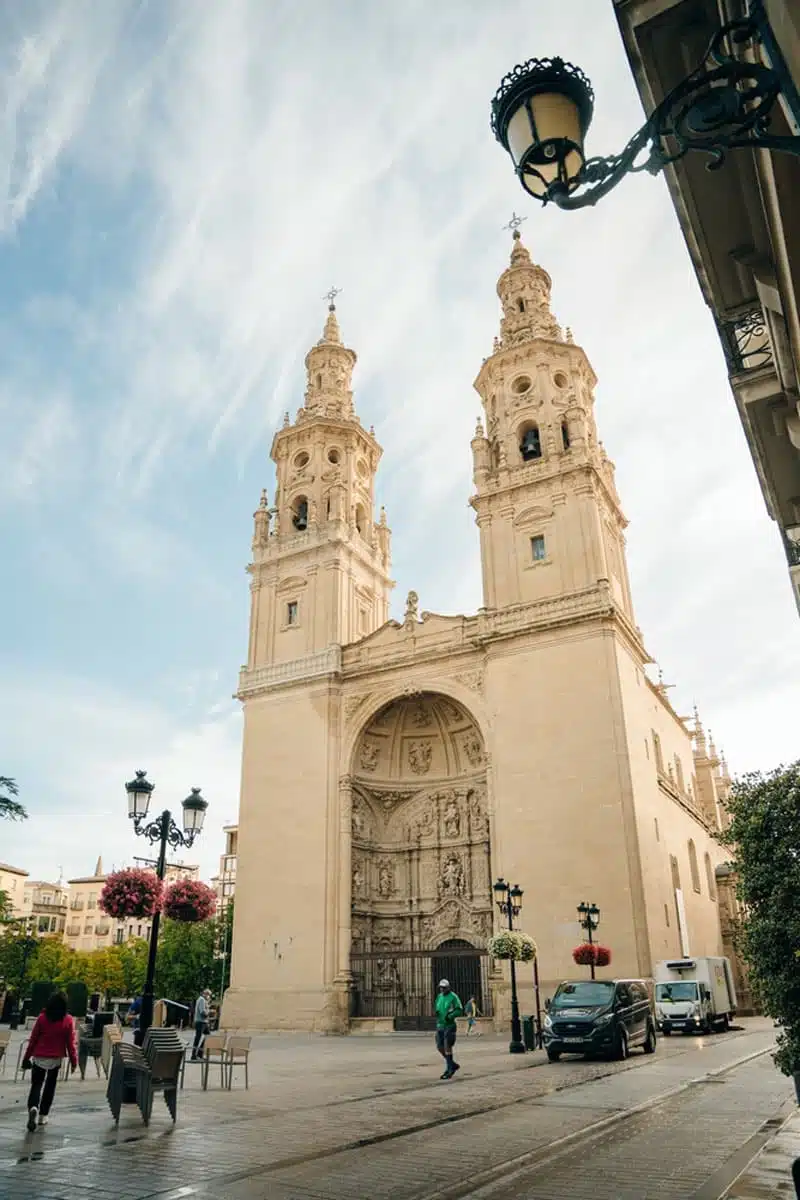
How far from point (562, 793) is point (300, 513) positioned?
2000cm

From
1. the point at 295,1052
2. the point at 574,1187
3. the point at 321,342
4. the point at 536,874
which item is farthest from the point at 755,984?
the point at 321,342

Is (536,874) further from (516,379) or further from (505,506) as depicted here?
(516,379)

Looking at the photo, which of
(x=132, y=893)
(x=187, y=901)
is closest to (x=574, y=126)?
(x=132, y=893)

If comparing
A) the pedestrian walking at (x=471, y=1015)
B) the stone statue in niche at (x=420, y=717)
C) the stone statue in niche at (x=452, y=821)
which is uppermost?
the stone statue in niche at (x=420, y=717)

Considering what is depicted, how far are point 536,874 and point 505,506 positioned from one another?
14659 mm

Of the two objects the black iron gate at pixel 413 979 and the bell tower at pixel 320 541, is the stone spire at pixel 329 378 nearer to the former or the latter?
the bell tower at pixel 320 541

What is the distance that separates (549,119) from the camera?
3893 mm

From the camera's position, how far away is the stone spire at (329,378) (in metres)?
44.3

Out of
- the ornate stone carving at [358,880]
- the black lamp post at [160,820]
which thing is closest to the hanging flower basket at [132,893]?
the black lamp post at [160,820]

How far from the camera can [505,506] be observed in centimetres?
3453

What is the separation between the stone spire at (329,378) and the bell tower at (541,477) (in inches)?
348

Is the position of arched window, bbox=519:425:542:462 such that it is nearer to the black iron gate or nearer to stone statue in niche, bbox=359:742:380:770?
stone statue in niche, bbox=359:742:380:770

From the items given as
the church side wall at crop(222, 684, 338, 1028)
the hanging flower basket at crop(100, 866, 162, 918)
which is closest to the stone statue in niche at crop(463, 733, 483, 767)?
the church side wall at crop(222, 684, 338, 1028)

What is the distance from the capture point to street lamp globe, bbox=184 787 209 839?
14250 mm
